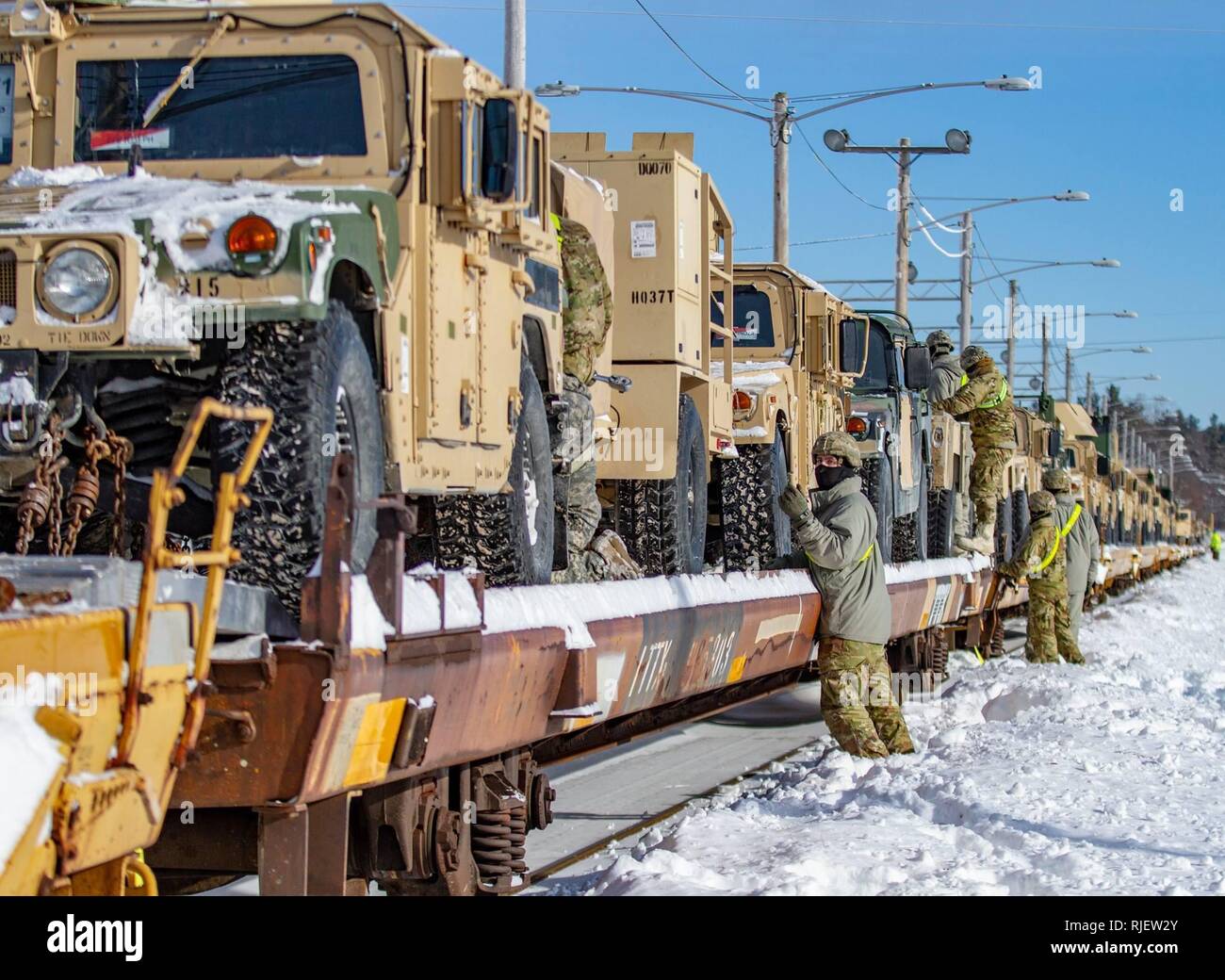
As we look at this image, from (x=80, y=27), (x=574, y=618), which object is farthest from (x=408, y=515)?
(x=80, y=27)

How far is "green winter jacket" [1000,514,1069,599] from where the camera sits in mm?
17109

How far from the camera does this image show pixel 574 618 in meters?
6.32

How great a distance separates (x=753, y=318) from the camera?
16109mm

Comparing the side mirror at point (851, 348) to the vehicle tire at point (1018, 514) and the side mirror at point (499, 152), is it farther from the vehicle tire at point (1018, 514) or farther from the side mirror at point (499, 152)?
the vehicle tire at point (1018, 514)

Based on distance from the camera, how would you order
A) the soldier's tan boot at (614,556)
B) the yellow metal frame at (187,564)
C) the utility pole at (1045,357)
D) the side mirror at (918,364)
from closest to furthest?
the yellow metal frame at (187,564) < the soldier's tan boot at (614,556) < the side mirror at (918,364) < the utility pole at (1045,357)

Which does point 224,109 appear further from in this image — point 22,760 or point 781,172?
point 781,172

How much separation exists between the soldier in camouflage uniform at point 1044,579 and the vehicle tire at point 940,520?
2.92m

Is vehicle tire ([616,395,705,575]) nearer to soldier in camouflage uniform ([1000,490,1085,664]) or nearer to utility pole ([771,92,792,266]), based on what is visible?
soldier in camouflage uniform ([1000,490,1085,664])

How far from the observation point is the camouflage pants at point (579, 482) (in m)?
→ 9.49

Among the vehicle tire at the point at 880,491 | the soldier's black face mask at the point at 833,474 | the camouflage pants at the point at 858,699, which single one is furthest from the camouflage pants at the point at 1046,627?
the soldier's black face mask at the point at 833,474

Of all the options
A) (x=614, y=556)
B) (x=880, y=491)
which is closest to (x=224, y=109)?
(x=614, y=556)

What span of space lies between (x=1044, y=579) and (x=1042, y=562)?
0.23 meters
